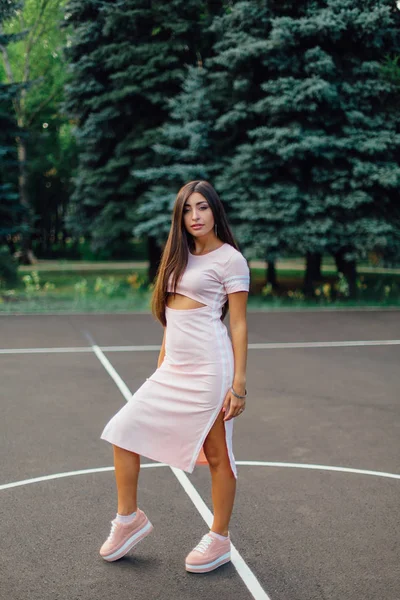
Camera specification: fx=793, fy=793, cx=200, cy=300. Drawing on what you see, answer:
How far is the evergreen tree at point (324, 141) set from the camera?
1869 centimetres

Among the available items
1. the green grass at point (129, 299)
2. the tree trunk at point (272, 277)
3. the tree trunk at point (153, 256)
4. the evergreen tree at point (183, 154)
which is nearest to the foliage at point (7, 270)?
the green grass at point (129, 299)

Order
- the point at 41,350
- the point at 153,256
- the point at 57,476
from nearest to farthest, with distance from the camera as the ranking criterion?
the point at 57,476
the point at 41,350
the point at 153,256

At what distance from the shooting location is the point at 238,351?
405 cm

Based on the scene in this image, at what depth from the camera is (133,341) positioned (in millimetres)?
13625

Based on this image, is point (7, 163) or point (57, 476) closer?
point (57, 476)

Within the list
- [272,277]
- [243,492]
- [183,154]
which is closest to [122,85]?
[183,154]

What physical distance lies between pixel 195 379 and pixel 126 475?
0.63 m

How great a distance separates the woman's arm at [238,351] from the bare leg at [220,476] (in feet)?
0.36

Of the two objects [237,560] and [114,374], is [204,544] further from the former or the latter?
[114,374]

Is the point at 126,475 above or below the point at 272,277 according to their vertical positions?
above

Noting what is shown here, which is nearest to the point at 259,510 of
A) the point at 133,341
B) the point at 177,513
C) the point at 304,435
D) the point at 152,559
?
the point at 177,513

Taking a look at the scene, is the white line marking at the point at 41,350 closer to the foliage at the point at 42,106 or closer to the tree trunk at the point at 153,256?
the tree trunk at the point at 153,256

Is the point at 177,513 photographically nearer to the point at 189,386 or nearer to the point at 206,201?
the point at 189,386

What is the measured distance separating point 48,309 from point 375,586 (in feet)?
51.6
